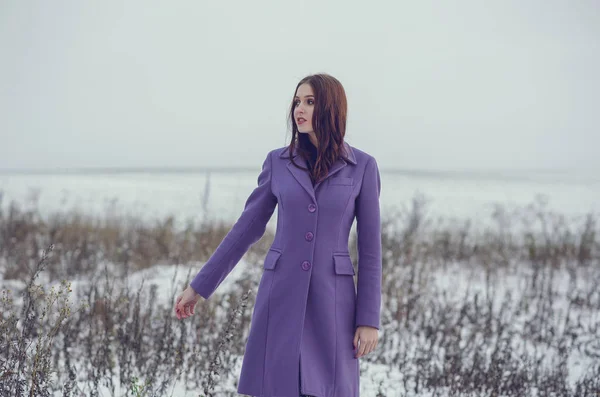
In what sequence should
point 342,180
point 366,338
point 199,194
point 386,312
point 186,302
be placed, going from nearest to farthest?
point 366,338 < point 342,180 < point 186,302 < point 386,312 < point 199,194

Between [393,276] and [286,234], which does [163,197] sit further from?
[286,234]

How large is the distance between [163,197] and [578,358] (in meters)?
10.8

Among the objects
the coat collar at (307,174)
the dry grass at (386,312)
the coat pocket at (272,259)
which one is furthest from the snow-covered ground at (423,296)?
the coat collar at (307,174)

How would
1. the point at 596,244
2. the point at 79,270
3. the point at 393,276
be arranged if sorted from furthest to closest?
the point at 596,244, the point at 79,270, the point at 393,276

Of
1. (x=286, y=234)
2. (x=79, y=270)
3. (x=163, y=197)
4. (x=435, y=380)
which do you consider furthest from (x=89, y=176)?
(x=286, y=234)

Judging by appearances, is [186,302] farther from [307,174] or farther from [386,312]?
[386,312]

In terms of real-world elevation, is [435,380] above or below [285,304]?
below

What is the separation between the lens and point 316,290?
2.49 m

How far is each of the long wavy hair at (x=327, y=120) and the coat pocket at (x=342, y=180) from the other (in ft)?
0.15

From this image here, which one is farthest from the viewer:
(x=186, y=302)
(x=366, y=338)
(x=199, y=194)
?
(x=199, y=194)

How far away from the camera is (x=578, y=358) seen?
547cm

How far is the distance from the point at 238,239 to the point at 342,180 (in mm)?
549

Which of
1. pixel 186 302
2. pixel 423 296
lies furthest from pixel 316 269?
pixel 423 296

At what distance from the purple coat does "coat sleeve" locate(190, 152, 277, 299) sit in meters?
0.13
